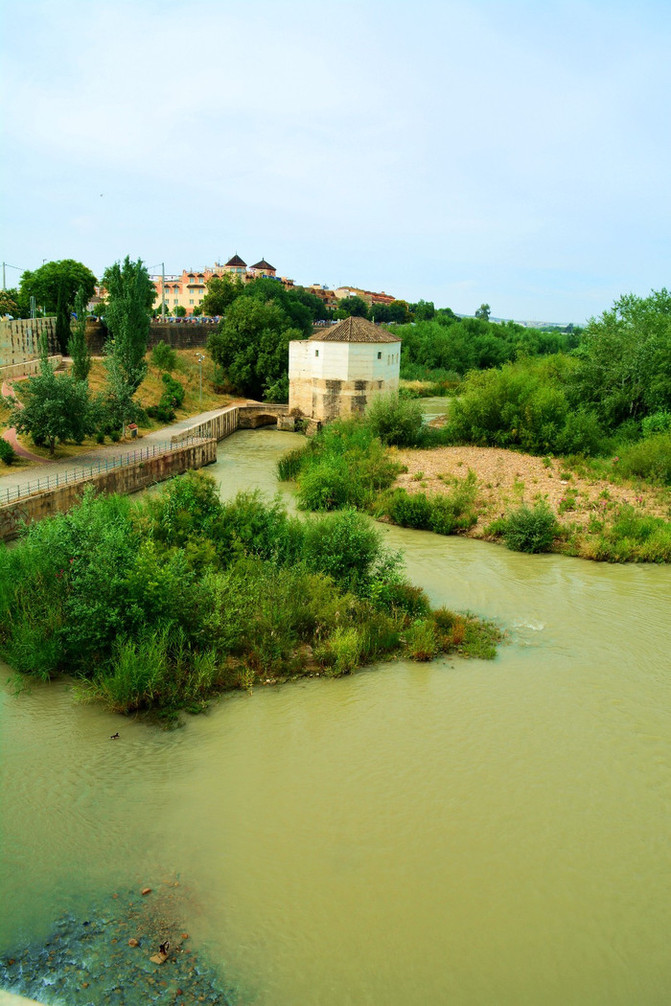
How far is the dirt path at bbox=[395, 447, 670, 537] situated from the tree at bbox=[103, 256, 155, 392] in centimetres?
1094

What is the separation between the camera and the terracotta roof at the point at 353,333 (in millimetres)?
29458

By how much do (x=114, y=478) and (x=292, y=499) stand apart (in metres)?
4.76

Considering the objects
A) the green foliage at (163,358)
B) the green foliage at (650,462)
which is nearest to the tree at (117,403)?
the green foliage at (163,358)

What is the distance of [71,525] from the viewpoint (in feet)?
32.1

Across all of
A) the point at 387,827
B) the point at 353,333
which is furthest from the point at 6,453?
the point at 353,333

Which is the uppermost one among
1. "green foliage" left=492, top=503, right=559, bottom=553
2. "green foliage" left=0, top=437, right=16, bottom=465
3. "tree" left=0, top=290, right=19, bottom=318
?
"tree" left=0, top=290, right=19, bottom=318

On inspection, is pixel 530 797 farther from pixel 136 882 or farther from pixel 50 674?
pixel 50 674

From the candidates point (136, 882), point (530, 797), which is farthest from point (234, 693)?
point (530, 797)

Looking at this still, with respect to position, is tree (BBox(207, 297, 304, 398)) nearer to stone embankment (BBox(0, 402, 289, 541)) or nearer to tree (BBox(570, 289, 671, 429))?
stone embankment (BBox(0, 402, 289, 541))

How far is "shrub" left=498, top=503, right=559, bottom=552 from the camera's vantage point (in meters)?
15.3

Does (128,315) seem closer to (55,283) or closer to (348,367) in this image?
(348,367)

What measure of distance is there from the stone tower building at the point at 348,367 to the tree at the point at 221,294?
1842 centimetres

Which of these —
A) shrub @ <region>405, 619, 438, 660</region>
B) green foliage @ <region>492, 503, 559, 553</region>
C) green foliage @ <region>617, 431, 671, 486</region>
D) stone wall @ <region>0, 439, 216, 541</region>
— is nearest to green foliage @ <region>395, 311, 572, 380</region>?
stone wall @ <region>0, 439, 216, 541</region>

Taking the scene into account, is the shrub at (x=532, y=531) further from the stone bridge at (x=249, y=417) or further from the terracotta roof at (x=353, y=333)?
the stone bridge at (x=249, y=417)
